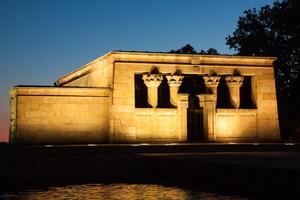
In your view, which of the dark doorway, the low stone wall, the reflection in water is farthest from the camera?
the dark doorway

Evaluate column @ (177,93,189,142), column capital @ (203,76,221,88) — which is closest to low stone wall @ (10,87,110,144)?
column @ (177,93,189,142)

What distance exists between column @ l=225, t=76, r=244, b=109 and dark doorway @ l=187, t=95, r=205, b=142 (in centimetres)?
226

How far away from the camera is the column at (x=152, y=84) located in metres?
32.0

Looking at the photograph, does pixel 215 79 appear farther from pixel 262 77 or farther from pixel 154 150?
pixel 154 150

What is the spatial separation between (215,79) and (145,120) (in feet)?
17.8

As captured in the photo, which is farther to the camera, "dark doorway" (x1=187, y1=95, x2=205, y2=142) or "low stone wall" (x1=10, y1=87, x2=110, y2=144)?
"dark doorway" (x1=187, y1=95, x2=205, y2=142)

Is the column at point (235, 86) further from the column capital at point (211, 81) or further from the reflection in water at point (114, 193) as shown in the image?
the reflection in water at point (114, 193)

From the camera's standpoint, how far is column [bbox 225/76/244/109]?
33.7 meters

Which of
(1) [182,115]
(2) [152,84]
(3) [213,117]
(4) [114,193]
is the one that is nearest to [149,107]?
(2) [152,84]

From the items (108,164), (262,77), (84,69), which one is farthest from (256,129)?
(108,164)

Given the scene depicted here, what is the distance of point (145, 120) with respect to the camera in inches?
1251

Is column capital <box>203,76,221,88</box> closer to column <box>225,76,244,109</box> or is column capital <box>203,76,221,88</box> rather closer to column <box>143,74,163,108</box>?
column <box>225,76,244,109</box>

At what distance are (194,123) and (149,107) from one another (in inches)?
146

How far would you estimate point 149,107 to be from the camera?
32.3 m
